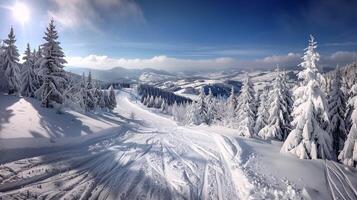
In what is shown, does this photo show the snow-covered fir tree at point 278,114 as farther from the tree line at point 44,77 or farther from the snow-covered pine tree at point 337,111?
the tree line at point 44,77

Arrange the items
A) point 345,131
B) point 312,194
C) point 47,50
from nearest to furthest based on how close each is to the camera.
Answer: point 312,194 → point 345,131 → point 47,50

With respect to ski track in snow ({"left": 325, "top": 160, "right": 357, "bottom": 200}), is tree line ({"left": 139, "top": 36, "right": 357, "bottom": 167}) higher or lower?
higher

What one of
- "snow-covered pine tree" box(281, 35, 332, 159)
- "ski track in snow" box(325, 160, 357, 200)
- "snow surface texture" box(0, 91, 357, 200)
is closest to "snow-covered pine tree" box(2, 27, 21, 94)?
"snow surface texture" box(0, 91, 357, 200)

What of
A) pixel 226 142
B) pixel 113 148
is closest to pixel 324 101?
pixel 226 142

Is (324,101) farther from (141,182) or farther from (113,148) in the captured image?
(113,148)

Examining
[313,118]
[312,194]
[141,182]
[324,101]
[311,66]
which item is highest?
[311,66]

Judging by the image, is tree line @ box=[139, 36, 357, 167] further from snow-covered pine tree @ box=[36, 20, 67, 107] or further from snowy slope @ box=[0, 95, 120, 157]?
snow-covered pine tree @ box=[36, 20, 67, 107]

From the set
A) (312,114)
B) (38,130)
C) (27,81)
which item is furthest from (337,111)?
(27,81)

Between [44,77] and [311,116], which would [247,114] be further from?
[44,77]
